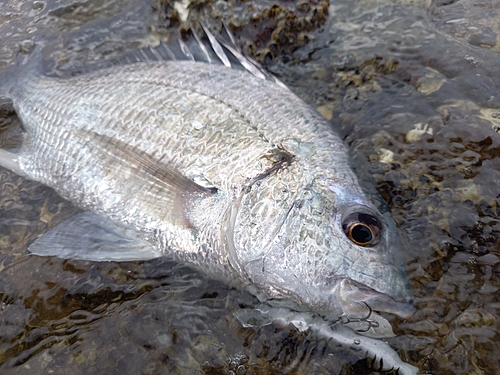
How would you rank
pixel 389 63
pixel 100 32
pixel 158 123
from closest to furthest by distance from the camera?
pixel 158 123
pixel 389 63
pixel 100 32

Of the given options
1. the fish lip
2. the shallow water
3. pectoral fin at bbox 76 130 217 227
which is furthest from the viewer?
pectoral fin at bbox 76 130 217 227

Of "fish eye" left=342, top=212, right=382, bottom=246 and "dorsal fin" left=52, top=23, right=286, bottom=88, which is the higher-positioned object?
"dorsal fin" left=52, top=23, right=286, bottom=88

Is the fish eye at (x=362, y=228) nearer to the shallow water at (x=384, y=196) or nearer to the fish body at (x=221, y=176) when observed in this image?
the fish body at (x=221, y=176)

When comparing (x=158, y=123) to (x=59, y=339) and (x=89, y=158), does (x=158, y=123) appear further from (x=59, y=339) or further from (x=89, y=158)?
(x=59, y=339)

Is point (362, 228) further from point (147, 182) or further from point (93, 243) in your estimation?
point (93, 243)

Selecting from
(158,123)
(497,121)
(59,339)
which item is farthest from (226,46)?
(59,339)

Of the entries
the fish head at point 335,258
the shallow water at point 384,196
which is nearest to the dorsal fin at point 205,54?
the shallow water at point 384,196

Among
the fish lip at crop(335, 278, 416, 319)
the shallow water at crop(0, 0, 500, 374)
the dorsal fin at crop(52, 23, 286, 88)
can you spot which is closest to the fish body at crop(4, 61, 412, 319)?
the fish lip at crop(335, 278, 416, 319)

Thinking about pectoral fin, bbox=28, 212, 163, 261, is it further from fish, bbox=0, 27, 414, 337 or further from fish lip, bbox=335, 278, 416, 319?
fish lip, bbox=335, 278, 416, 319
